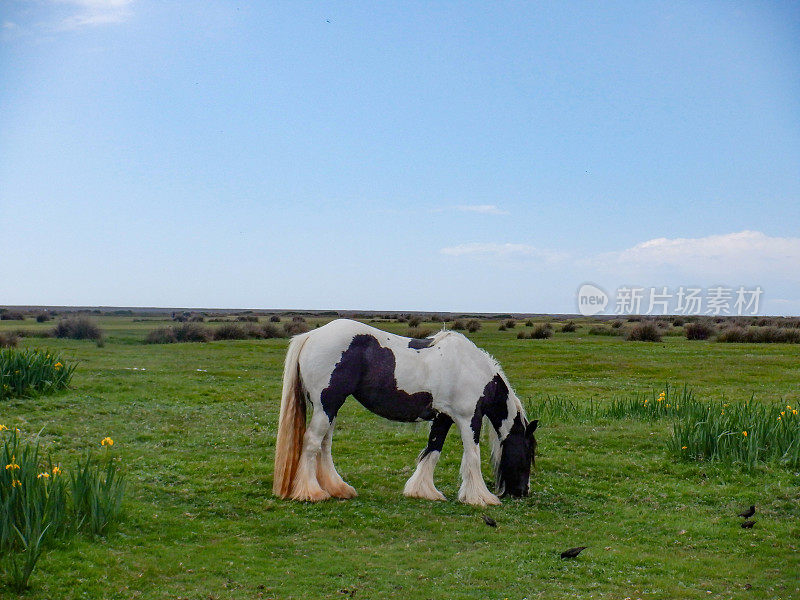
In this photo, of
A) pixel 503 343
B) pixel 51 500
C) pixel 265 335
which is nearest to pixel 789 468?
pixel 51 500

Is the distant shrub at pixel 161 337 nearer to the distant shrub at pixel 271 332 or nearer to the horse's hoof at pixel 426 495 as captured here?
the distant shrub at pixel 271 332

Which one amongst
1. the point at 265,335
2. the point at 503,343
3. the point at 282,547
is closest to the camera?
the point at 282,547

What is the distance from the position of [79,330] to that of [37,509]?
39.6 m

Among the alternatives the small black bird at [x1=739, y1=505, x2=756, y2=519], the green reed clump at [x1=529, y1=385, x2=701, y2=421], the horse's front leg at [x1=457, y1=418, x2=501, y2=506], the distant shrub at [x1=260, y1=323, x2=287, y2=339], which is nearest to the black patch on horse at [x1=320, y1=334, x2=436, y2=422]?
the horse's front leg at [x1=457, y1=418, x2=501, y2=506]

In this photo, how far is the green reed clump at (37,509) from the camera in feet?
21.1

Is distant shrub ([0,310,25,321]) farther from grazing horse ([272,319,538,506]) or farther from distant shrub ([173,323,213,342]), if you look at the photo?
grazing horse ([272,319,538,506])

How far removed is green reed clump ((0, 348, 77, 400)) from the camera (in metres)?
16.9

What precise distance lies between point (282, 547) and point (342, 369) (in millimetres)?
2502

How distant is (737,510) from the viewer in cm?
979

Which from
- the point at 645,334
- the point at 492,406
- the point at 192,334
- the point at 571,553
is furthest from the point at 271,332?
the point at 571,553

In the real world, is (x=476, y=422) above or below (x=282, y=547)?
above

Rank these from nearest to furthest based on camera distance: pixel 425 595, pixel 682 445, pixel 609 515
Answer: pixel 425 595, pixel 609 515, pixel 682 445

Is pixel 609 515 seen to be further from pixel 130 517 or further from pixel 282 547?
pixel 130 517

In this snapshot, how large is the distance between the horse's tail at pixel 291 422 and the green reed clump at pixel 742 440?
7446 millimetres
